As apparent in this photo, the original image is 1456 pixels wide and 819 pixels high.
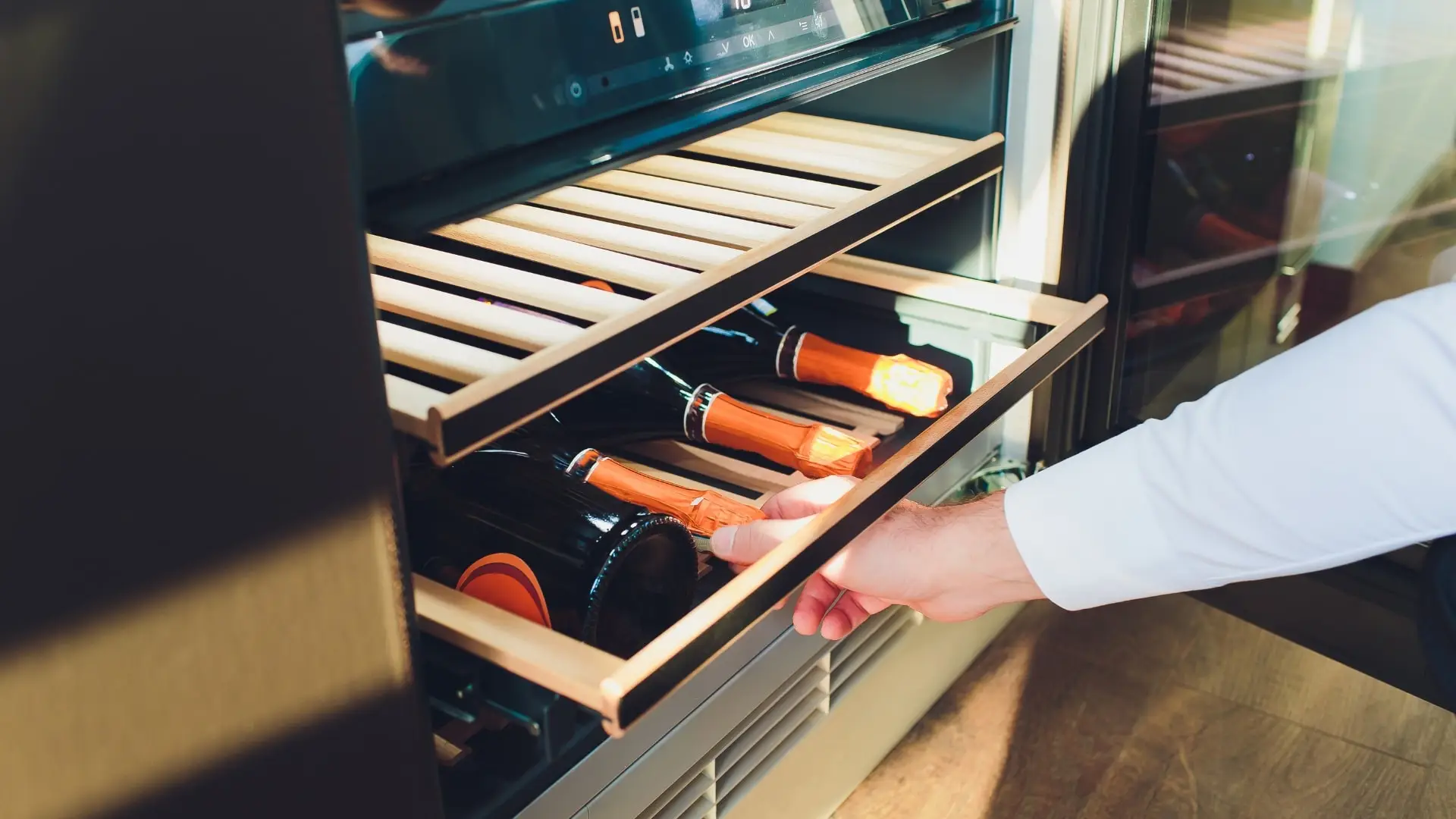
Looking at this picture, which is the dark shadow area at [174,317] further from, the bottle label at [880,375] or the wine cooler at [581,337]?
the bottle label at [880,375]

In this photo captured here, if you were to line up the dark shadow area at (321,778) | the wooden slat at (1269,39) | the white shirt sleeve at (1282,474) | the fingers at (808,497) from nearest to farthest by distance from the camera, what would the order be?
the dark shadow area at (321,778), the white shirt sleeve at (1282,474), the fingers at (808,497), the wooden slat at (1269,39)

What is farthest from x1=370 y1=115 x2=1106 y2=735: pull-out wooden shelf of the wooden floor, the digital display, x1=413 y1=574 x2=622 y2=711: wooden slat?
the wooden floor

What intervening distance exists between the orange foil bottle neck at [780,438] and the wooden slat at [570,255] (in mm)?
200

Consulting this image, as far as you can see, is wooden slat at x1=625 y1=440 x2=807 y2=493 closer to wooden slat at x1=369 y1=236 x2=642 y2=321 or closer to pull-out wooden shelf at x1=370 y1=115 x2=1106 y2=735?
pull-out wooden shelf at x1=370 y1=115 x2=1106 y2=735

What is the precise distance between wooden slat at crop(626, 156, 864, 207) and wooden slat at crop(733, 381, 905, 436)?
8.3 inches

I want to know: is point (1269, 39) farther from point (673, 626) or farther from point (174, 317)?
point (174, 317)

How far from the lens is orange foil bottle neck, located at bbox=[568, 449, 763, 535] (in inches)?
34.2

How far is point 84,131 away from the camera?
0.43 metres

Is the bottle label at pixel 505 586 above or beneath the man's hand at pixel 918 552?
above

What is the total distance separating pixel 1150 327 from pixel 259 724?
935 mm

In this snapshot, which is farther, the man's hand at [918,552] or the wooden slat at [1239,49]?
the wooden slat at [1239,49]

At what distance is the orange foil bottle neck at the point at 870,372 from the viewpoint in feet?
3.21

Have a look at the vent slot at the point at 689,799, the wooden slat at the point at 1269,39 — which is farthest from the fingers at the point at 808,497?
the wooden slat at the point at 1269,39

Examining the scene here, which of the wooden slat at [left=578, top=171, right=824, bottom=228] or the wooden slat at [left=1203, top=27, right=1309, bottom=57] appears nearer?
the wooden slat at [left=578, top=171, right=824, bottom=228]
